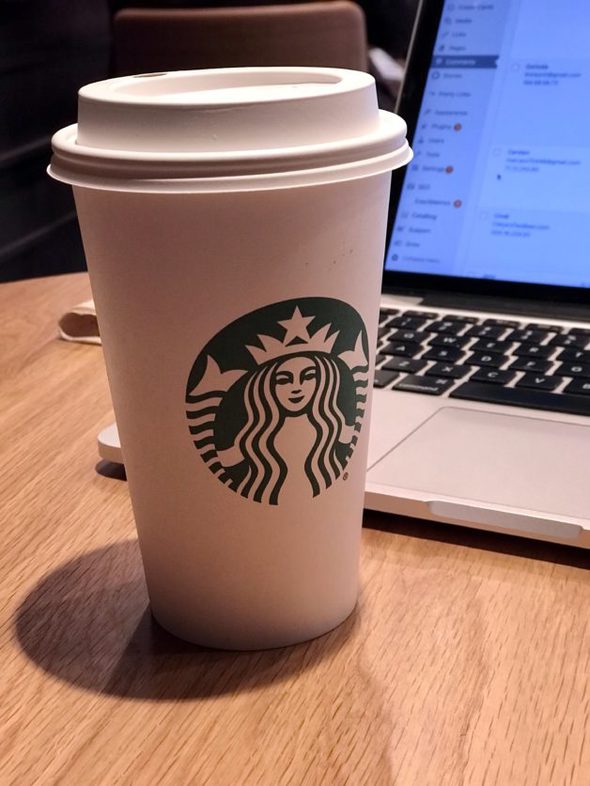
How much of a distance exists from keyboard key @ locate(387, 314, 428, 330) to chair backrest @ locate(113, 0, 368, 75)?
102 cm

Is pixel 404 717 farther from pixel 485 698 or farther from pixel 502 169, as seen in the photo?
pixel 502 169

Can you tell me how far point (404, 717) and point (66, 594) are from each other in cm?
20

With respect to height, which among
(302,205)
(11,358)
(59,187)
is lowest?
(59,187)

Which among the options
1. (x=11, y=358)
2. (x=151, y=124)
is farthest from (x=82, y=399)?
(x=151, y=124)

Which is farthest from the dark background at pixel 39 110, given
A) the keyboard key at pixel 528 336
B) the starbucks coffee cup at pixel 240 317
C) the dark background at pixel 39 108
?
the starbucks coffee cup at pixel 240 317

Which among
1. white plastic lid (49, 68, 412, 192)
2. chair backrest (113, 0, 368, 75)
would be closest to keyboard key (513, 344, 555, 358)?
white plastic lid (49, 68, 412, 192)

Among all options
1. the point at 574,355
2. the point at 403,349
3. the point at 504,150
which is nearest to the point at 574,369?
the point at 574,355

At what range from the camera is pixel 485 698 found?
0.39 m

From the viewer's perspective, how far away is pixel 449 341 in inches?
28.3

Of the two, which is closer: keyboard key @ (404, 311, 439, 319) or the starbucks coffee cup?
the starbucks coffee cup

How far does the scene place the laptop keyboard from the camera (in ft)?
2.06

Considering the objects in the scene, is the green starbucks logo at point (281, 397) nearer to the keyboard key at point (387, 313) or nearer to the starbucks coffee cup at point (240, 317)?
the starbucks coffee cup at point (240, 317)

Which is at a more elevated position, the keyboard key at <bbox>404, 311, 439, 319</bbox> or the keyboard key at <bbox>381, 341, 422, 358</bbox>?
the keyboard key at <bbox>381, 341, 422, 358</bbox>

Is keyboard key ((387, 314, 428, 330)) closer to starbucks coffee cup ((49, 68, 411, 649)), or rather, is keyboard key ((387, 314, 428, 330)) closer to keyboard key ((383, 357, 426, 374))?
keyboard key ((383, 357, 426, 374))
